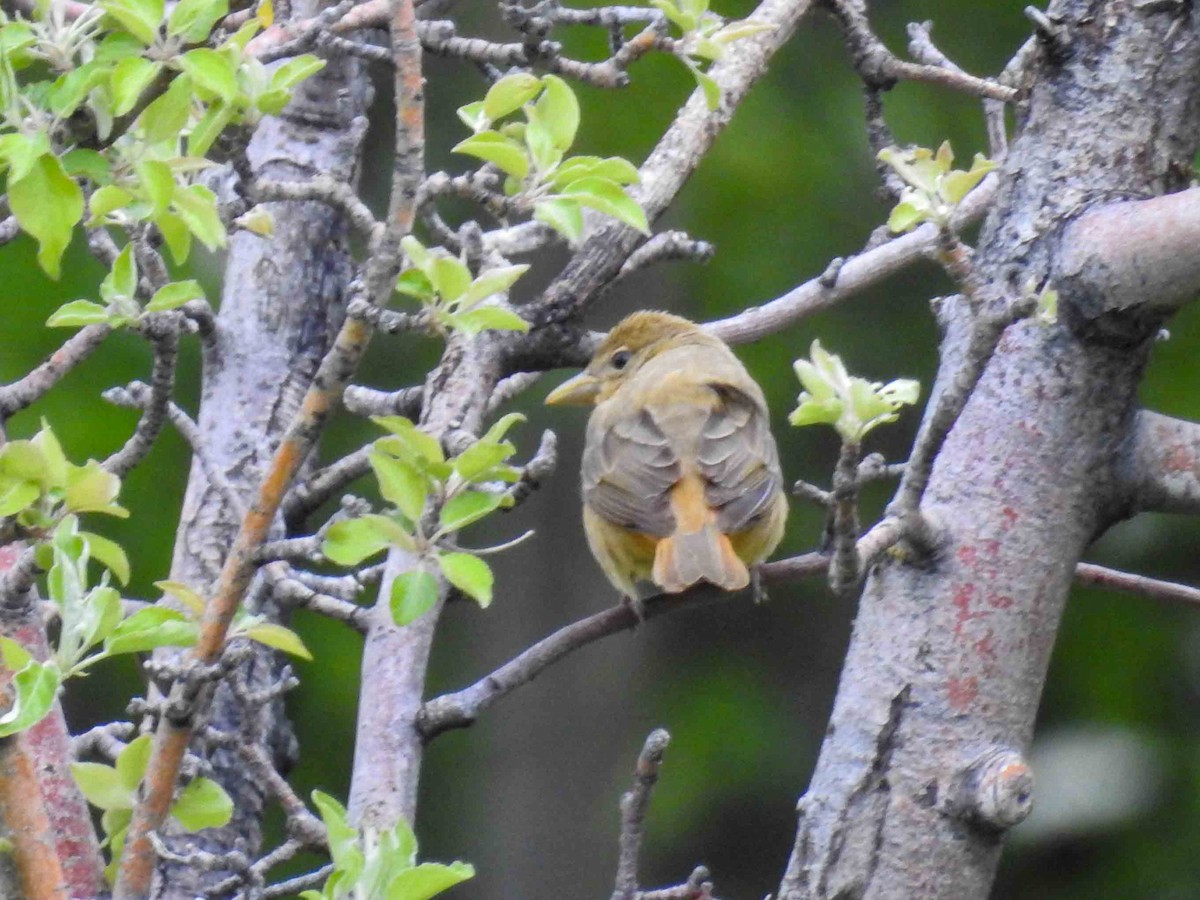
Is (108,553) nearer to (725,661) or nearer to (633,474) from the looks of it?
(633,474)

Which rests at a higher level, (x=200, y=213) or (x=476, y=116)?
(x=476, y=116)

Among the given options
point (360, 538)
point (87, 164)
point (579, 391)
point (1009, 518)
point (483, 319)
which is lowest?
point (360, 538)

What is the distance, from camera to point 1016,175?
9.25 ft

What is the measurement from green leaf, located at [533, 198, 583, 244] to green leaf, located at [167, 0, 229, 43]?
45cm

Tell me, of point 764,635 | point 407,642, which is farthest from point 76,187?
point 764,635

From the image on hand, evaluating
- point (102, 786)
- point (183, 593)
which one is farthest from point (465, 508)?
point (102, 786)

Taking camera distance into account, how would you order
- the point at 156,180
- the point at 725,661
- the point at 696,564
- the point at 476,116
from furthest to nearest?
the point at 725,661
the point at 696,564
the point at 476,116
the point at 156,180

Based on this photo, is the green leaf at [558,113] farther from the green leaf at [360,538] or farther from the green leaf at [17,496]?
the green leaf at [17,496]

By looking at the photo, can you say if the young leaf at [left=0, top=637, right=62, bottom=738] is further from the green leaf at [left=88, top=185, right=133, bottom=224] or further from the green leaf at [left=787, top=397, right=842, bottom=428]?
the green leaf at [left=787, top=397, right=842, bottom=428]

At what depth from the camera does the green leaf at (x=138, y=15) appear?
1.88 m

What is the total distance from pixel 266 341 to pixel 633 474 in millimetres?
1250

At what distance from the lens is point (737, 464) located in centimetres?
447

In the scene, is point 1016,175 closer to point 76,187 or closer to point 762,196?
point 76,187

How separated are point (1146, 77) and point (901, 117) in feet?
17.9
